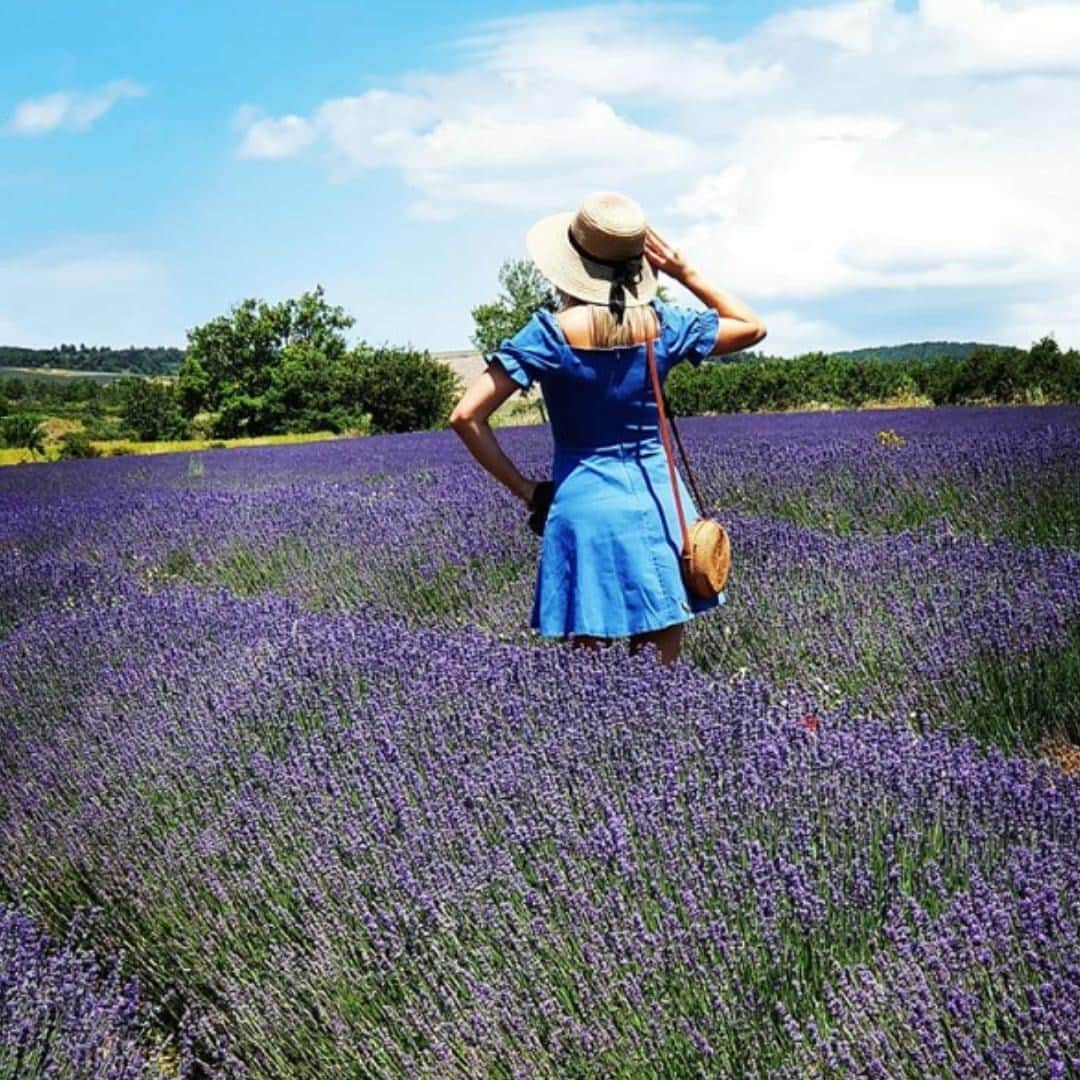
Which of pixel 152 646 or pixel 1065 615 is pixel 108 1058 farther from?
pixel 1065 615

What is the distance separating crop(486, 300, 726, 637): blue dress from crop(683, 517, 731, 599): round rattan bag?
4cm

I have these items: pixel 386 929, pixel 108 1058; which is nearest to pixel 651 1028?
pixel 386 929

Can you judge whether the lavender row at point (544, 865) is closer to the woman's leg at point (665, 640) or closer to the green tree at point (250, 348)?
the woman's leg at point (665, 640)

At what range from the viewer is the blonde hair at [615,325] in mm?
2934

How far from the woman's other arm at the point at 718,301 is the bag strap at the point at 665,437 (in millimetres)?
242

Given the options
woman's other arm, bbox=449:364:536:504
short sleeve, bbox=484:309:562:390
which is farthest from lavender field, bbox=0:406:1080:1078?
short sleeve, bbox=484:309:562:390

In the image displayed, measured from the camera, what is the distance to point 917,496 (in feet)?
21.9

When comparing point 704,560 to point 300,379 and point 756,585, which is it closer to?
point 756,585

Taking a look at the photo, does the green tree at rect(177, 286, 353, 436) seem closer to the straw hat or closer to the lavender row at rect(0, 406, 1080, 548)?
the lavender row at rect(0, 406, 1080, 548)

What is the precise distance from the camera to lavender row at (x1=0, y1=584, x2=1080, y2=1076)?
176 centimetres

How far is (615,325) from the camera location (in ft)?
9.65

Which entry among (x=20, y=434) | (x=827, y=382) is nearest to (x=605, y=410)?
(x=827, y=382)

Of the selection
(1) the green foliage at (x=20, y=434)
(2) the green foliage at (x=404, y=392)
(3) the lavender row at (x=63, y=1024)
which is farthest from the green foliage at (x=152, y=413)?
(3) the lavender row at (x=63, y=1024)

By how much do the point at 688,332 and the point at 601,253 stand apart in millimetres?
293
